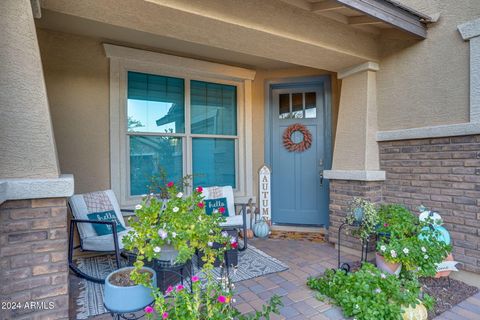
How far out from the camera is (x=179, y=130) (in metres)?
3.60

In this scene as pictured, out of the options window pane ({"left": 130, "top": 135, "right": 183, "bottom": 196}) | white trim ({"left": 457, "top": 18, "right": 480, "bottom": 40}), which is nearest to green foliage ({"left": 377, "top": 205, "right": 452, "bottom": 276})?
white trim ({"left": 457, "top": 18, "right": 480, "bottom": 40})

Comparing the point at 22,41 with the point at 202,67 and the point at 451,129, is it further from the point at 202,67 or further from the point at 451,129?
the point at 451,129

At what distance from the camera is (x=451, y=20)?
2.53 meters

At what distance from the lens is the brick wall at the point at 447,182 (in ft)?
7.82

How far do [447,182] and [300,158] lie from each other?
187 centimetres

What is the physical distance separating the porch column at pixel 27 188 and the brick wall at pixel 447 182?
304 cm

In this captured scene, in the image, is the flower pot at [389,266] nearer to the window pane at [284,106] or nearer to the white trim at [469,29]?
the white trim at [469,29]

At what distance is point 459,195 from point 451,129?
1.97 feet

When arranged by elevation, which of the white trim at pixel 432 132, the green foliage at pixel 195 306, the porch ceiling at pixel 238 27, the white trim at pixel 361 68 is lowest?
the green foliage at pixel 195 306

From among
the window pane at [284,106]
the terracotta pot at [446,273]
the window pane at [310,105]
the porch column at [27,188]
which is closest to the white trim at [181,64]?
the window pane at [284,106]

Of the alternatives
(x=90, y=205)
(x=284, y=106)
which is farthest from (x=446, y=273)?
(x=90, y=205)

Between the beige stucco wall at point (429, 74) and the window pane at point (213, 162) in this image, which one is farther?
the window pane at point (213, 162)

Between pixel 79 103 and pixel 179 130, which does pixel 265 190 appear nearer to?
pixel 179 130

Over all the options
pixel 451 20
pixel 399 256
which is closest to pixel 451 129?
pixel 451 20
